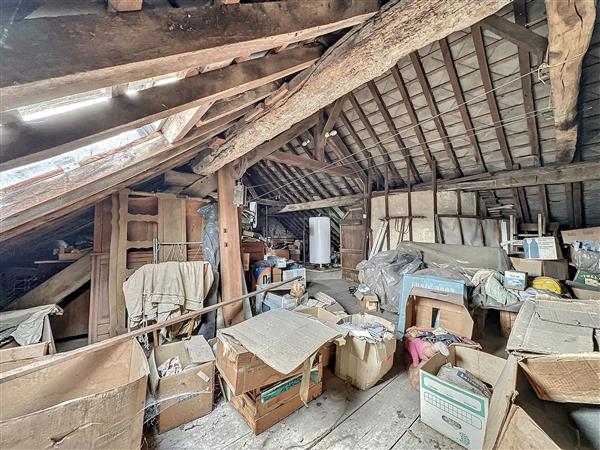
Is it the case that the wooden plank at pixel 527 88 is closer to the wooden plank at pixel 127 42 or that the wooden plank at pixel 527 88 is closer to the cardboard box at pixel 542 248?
the cardboard box at pixel 542 248

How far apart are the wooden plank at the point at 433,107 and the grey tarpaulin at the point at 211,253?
3.31 m

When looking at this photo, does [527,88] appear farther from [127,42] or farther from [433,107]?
[127,42]

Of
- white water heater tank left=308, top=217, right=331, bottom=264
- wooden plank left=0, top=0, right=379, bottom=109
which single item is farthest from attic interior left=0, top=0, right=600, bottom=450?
white water heater tank left=308, top=217, right=331, bottom=264

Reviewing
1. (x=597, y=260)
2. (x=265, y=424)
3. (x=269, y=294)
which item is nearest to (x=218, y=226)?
(x=269, y=294)

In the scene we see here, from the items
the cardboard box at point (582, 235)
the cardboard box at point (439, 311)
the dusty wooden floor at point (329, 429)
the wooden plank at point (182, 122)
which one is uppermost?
the wooden plank at point (182, 122)

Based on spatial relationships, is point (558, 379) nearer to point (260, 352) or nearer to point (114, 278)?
point (260, 352)

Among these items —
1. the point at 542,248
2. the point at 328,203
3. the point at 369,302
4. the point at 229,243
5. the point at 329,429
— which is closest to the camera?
the point at 329,429

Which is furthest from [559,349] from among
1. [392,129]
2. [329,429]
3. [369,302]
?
[392,129]

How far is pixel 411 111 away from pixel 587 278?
126 inches

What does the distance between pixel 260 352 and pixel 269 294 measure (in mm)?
2358

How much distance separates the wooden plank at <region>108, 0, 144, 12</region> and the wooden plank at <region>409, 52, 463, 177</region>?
337cm

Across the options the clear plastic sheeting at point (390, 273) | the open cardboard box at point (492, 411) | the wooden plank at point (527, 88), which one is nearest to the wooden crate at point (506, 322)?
the clear plastic sheeting at point (390, 273)

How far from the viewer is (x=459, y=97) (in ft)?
10.5

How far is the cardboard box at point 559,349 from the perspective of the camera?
0.98m
